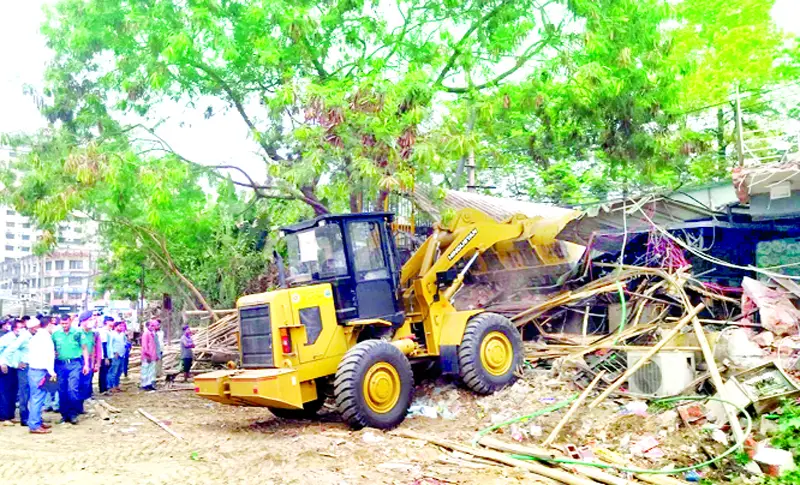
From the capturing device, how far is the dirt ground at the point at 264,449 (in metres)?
6.48

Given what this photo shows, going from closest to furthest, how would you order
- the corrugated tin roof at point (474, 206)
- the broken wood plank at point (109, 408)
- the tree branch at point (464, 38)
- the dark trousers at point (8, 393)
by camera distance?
the dark trousers at point (8, 393)
the broken wood plank at point (109, 408)
the corrugated tin roof at point (474, 206)
the tree branch at point (464, 38)

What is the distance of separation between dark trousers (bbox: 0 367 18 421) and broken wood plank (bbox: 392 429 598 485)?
6218 millimetres

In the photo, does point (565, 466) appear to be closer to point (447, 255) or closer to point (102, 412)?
point (447, 255)

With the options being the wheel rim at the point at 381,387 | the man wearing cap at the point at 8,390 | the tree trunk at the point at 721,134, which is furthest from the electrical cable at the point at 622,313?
the man wearing cap at the point at 8,390

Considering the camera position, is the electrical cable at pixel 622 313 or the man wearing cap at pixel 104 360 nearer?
the electrical cable at pixel 622 313

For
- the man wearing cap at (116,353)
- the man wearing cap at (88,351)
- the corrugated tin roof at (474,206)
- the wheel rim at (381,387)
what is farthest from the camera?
the man wearing cap at (116,353)

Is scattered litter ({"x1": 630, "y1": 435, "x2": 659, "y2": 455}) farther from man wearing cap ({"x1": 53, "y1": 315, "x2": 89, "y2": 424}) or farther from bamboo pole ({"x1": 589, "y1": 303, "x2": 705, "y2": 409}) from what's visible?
man wearing cap ({"x1": 53, "y1": 315, "x2": 89, "y2": 424})

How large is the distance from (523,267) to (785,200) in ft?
13.7

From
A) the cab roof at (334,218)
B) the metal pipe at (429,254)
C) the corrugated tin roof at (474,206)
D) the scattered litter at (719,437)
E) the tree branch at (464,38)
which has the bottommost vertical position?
the scattered litter at (719,437)

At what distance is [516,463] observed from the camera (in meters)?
6.68

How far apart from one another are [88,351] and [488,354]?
20.9ft

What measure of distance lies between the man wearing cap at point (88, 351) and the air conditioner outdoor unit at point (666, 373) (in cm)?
798

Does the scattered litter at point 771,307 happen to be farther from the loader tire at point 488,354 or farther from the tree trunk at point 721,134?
A: the tree trunk at point 721,134

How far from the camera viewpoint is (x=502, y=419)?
855 centimetres
